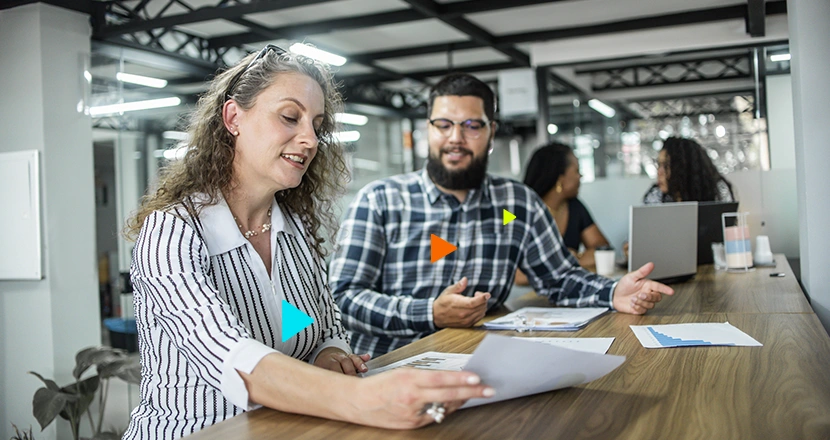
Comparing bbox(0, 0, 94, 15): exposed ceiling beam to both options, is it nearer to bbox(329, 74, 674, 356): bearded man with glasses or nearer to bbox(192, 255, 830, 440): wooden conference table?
bbox(329, 74, 674, 356): bearded man with glasses

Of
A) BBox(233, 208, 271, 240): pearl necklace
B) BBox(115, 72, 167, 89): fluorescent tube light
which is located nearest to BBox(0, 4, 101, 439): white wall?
BBox(115, 72, 167, 89): fluorescent tube light

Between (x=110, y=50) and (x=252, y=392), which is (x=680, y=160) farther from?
(x=110, y=50)

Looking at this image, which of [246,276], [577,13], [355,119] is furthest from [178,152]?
[355,119]

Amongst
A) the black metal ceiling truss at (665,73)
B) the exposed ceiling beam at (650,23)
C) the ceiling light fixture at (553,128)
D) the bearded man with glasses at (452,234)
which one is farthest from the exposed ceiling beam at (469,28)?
the bearded man with glasses at (452,234)

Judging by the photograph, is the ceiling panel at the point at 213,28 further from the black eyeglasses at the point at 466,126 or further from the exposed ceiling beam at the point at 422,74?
the black eyeglasses at the point at 466,126

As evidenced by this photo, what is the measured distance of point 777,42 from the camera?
6.64 m

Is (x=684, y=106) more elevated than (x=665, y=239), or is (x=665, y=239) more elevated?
(x=684, y=106)

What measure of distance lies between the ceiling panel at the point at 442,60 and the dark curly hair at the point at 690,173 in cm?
504

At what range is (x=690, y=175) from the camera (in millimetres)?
4312

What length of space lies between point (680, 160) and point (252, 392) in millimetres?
3813

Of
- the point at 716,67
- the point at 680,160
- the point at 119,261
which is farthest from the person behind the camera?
the point at 716,67

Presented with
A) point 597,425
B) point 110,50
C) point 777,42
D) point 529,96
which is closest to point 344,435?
point 597,425

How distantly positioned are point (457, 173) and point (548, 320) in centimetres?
65

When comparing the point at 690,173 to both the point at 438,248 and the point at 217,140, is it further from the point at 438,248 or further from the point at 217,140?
the point at 217,140
